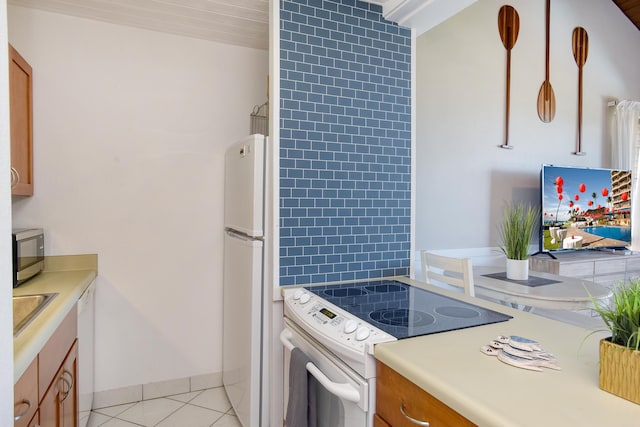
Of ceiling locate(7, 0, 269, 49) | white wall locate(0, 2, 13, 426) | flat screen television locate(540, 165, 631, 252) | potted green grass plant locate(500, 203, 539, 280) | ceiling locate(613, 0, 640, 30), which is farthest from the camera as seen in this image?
ceiling locate(613, 0, 640, 30)

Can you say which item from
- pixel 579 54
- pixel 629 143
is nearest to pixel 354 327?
pixel 579 54

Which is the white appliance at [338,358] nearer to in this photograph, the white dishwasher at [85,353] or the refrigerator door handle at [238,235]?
the refrigerator door handle at [238,235]

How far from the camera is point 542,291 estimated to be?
1.96 m

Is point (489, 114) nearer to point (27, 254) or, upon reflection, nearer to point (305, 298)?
point (305, 298)

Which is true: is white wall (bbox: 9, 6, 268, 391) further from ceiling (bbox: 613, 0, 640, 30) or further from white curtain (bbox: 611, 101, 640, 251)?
ceiling (bbox: 613, 0, 640, 30)

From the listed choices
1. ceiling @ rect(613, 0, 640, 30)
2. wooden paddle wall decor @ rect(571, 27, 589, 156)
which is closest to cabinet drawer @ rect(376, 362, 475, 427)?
wooden paddle wall decor @ rect(571, 27, 589, 156)

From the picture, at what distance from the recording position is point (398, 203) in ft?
6.80

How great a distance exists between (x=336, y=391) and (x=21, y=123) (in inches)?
80.0

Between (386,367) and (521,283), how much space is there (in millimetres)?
1432

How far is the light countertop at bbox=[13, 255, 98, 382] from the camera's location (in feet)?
3.44

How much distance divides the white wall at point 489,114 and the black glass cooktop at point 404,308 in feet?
3.91

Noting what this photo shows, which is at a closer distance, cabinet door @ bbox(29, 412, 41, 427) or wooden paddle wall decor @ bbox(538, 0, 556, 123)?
cabinet door @ bbox(29, 412, 41, 427)

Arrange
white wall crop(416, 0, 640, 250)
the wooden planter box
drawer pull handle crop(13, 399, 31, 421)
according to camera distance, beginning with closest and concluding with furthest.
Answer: the wooden planter box
drawer pull handle crop(13, 399, 31, 421)
white wall crop(416, 0, 640, 250)

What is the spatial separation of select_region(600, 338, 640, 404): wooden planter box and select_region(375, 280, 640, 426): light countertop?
0.02 meters
